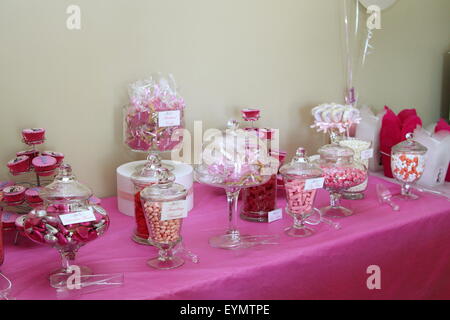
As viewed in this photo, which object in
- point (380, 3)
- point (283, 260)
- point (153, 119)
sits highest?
point (380, 3)

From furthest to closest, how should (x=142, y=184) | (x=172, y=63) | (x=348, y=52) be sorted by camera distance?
(x=348, y=52), (x=172, y=63), (x=142, y=184)

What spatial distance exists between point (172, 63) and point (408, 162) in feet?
3.29

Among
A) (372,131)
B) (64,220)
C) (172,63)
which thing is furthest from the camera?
(372,131)

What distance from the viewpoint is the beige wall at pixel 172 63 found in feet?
5.21

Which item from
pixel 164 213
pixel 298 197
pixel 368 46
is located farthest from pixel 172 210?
pixel 368 46

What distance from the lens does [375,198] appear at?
1.90 meters

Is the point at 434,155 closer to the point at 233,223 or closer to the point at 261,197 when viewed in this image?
the point at 261,197

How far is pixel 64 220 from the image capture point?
1.15 metres

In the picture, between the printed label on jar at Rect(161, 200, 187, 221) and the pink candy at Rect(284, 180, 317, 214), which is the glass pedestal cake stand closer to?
the pink candy at Rect(284, 180, 317, 214)

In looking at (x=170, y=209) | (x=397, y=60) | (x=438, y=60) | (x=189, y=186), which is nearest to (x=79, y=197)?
(x=170, y=209)

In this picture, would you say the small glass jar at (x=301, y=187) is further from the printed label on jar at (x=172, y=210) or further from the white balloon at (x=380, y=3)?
the white balloon at (x=380, y=3)

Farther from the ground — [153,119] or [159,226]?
[153,119]

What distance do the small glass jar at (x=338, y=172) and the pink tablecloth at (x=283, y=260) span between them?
94mm
